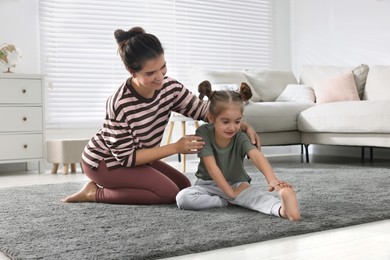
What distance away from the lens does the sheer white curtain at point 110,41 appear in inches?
193

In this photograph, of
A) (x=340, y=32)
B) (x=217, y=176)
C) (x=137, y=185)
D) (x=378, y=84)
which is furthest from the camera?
(x=340, y=32)

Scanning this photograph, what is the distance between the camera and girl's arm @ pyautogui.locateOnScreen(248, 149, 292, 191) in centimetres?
187

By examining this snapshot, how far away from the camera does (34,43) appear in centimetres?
476

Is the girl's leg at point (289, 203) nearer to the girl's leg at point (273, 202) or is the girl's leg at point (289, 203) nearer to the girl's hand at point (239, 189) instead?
the girl's leg at point (273, 202)

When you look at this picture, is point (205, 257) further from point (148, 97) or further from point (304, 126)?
point (304, 126)

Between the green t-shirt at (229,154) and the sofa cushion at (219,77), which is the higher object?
the sofa cushion at (219,77)

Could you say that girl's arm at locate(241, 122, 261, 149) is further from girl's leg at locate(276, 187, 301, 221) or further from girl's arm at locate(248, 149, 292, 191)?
girl's leg at locate(276, 187, 301, 221)

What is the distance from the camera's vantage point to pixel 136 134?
227cm

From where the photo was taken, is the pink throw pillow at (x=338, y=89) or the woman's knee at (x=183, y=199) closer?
the woman's knee at (x=183, y=199)

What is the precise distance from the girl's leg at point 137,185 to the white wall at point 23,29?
263 centimetres

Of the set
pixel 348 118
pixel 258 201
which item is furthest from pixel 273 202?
pixel 348 118

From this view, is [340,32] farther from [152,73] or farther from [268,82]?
[152,73]

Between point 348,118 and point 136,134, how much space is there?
210cm

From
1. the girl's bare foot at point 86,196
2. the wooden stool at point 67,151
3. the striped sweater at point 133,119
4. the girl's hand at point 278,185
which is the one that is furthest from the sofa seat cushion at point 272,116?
the girl's hand at point 278,185
